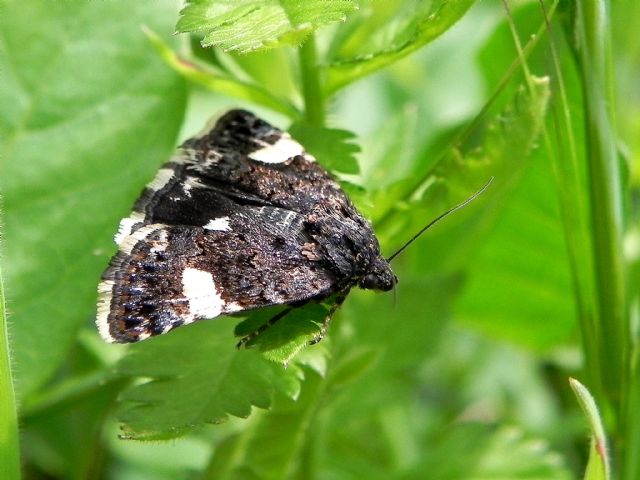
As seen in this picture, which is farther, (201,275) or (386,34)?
(386,34)

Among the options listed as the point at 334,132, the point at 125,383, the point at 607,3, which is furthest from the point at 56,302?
the point at 607,3

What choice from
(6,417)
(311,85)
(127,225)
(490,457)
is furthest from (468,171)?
(6,417)

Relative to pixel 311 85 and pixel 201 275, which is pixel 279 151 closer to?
pixel 311 85

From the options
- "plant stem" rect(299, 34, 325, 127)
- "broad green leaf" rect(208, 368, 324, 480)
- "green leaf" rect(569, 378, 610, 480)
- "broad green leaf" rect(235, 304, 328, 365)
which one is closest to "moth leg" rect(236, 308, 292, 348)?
"broad green leaf" rect(235, 304, 328, 365)

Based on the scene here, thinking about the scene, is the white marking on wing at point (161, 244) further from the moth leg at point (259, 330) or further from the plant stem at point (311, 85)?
the plant stem at point (311, 85)

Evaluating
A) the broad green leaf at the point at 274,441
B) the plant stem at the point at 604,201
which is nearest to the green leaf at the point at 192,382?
the broad green leaf at the point at 274,441

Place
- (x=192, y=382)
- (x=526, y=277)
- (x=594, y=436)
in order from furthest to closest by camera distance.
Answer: (x=526, y=277)
(x=192, y=382)
(x=594, y=436)

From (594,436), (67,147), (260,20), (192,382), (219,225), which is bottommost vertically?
(594,436)
